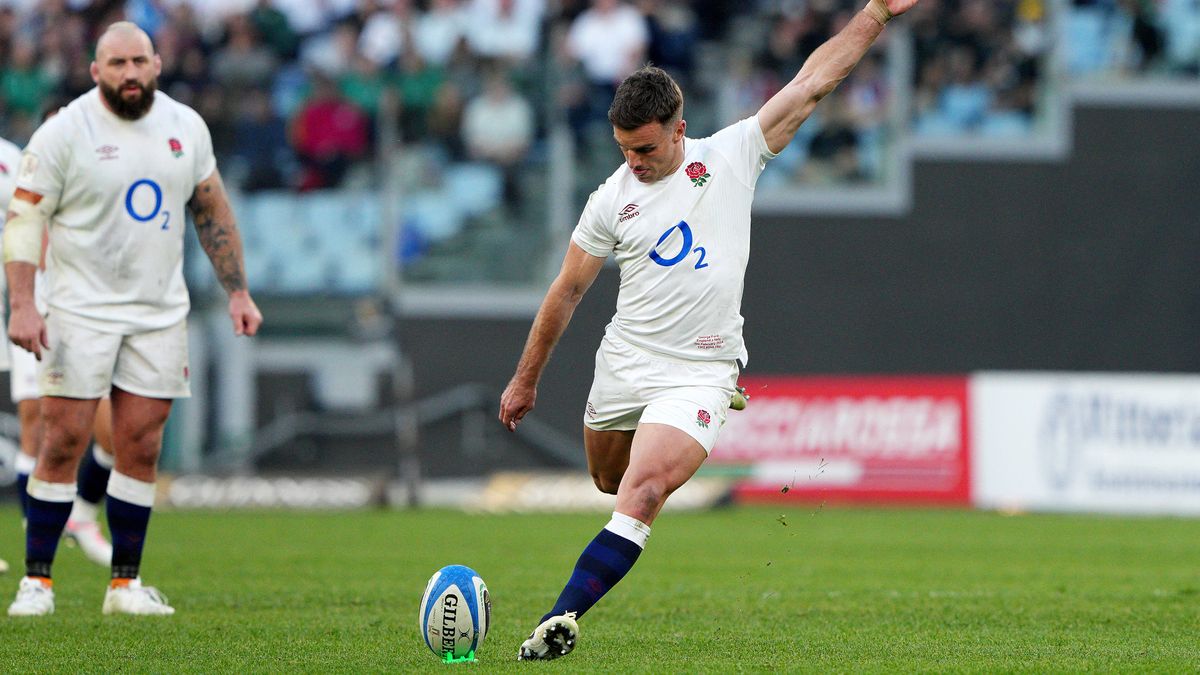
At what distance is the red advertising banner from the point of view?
1759cm

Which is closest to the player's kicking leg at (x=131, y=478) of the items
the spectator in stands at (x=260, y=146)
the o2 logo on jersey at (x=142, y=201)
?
the o2 logo on jersey at (x=142, y=201)

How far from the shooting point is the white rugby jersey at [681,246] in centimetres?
664

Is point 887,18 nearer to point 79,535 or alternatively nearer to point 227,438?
point 79,535

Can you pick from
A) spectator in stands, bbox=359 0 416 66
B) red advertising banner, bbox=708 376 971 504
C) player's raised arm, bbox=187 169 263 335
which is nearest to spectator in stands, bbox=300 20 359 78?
spectator in stands, bbox=359 0 416 66

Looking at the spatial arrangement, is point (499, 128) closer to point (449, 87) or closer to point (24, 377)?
point (449, 87)

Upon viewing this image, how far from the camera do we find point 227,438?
18.9 m

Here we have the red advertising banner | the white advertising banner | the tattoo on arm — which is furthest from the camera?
the red advertising banner

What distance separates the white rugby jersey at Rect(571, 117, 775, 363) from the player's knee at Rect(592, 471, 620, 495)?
682mm

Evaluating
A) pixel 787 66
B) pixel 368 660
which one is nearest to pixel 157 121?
pixel 368 660

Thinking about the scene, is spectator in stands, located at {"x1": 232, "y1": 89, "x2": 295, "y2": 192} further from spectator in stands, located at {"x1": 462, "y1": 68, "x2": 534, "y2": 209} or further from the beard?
the beard

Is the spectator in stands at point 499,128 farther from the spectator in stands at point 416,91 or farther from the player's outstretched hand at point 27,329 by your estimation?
the player's outstretched hand at point 27,329

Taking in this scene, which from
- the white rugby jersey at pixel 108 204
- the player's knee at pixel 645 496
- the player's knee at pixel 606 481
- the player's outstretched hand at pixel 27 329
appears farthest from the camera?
the white rugby jersey at pixel 108 204

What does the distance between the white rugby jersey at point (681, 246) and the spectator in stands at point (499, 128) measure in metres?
12.9

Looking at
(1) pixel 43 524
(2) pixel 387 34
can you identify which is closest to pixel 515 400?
(1) pixel 43 524
